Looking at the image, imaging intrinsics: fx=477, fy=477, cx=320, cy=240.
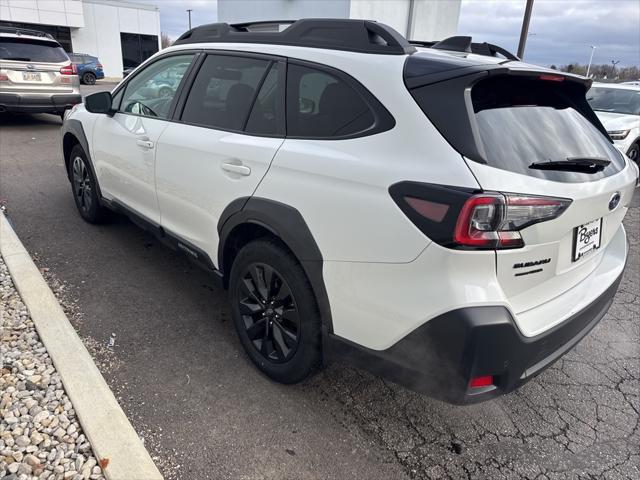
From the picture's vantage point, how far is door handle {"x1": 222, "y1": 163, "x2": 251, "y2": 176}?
2.57 meters

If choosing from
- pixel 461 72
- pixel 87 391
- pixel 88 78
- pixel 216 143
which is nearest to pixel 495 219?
pixel 461 72

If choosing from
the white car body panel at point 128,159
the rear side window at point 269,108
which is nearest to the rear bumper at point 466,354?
the rear side window at point 269,108

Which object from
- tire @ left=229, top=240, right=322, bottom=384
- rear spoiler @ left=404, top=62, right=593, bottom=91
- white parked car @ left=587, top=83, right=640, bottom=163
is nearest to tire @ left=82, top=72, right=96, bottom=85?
white parked car @ left=587, top=83, right=640, bottom=163

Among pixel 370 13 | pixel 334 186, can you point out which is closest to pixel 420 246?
pixel 334 186

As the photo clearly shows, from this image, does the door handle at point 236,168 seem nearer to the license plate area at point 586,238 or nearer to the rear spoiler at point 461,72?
the rear spoiler at point 461,72

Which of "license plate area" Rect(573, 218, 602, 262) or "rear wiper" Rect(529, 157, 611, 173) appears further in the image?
"license plate area" Rect(573, 218, 602, 262)

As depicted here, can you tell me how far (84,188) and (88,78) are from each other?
991 inches

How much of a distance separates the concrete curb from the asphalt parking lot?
14cm

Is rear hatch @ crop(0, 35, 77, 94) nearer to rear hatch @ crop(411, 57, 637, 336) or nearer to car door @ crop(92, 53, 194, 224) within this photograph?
car door @ crop(92, 53, 194, 224)

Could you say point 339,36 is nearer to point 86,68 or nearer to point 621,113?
point 621,113

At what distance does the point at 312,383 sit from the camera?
278 centimetres

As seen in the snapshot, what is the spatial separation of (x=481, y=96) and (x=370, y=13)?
59.0 feet

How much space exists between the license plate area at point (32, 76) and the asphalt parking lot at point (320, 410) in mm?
7490

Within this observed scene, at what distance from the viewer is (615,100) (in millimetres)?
9484
